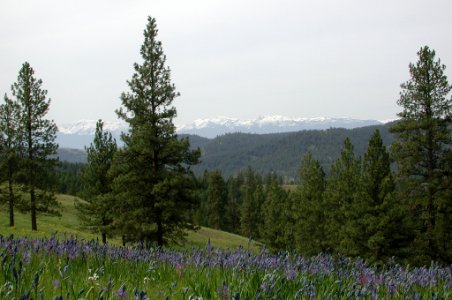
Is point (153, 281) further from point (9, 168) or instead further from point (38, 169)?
point (9, 168)

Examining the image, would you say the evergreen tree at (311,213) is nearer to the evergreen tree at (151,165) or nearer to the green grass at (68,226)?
the green grass at (68,226)

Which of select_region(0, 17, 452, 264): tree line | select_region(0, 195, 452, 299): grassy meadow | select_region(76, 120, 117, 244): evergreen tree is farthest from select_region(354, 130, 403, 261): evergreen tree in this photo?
select_region(0, 195, 452, 299): grassy meadow

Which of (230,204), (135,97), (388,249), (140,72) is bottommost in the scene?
(230,204)

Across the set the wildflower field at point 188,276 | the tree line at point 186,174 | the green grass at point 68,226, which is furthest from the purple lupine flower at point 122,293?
the green grass at point 68,226

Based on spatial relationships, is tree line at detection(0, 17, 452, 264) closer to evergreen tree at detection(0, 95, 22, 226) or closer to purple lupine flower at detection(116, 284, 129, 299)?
evergreen tree at detection(0, 95, 22, 226)

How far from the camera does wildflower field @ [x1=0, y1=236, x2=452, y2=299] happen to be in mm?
3781

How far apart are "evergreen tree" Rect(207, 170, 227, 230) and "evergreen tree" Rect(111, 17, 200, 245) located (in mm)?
75171

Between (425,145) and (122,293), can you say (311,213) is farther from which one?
(122,293)

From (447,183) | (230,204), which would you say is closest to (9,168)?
(447,183)

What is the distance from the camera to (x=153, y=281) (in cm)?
495

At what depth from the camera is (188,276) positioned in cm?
489

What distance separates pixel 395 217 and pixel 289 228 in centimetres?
2713

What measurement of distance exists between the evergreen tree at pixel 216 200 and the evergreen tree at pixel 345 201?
60.4 metres

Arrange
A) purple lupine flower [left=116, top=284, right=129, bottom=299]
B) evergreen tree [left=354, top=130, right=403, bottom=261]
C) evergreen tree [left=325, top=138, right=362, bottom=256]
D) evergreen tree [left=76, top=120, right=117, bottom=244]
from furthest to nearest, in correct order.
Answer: evergreen tree [left=76, top=120, right=117, bottom=244] < evergreen tree [left=325, top=138, right=362, bottom=256] < evergreen tree [left=354, top=130, right=403, bottom=261] < purple lupine flower [left=116, top=284, right=129, bottom=299]
